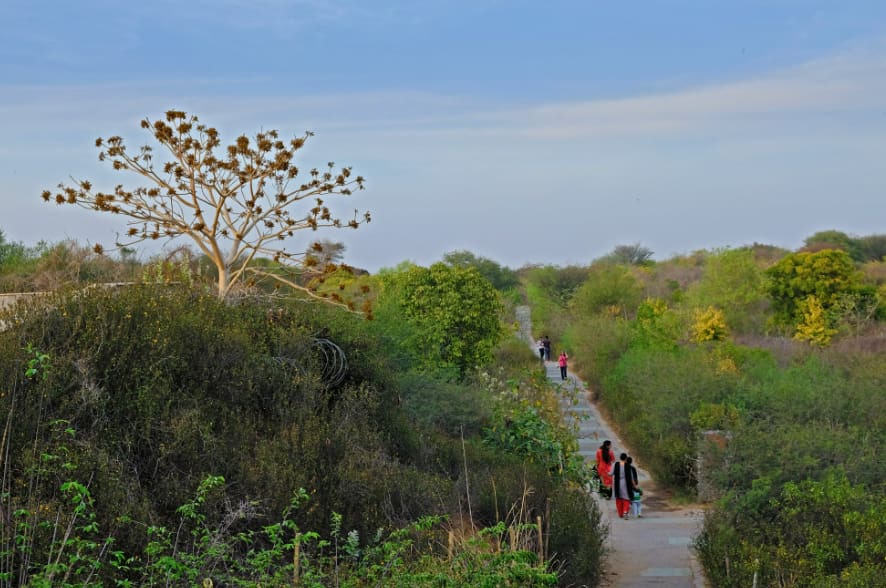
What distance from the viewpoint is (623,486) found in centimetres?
1590

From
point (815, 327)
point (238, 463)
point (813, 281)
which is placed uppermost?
point (813, 281)

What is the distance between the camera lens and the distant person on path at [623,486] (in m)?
15.8

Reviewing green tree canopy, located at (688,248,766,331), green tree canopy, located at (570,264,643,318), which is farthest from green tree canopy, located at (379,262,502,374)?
green tree canopy, located at (570,264,643,318)

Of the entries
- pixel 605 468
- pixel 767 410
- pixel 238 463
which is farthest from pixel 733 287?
pixel 238 463

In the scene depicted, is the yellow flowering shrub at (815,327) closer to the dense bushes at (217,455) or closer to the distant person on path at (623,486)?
the distant person on path at (623,486)

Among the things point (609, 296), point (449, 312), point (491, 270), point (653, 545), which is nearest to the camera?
point (653, 545)

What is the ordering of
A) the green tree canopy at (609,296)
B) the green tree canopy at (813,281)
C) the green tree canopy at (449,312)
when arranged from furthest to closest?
1. the green tree canopy at (609,296)
2. the green tree canopy at (813,281)
3. the green tree canopy at (449,312)

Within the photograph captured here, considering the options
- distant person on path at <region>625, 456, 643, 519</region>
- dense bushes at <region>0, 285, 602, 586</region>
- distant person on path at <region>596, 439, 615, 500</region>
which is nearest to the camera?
dense bushes at <region>0, 285, 602, 586</region>

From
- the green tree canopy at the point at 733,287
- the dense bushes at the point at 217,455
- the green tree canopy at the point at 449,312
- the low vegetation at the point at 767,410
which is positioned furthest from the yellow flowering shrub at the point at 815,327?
the dense bushes at the point at 217,455

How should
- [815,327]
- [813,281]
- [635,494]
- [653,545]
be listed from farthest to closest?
[813,281]
[815,327]
[635,494]
[653,545]

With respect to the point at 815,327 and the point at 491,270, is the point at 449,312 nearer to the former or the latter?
the point at 815,327

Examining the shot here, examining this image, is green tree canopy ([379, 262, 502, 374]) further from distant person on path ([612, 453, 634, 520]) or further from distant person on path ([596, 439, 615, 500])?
distant person on path ([612, 453, 634, 520])

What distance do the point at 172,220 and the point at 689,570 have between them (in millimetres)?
8788

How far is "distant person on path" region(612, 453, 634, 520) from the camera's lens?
51.8ft
